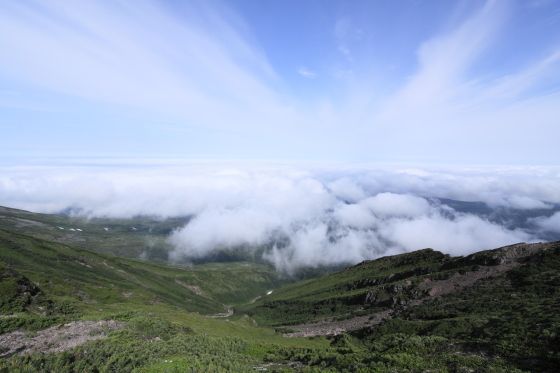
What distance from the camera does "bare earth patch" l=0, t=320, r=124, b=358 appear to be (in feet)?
76.2

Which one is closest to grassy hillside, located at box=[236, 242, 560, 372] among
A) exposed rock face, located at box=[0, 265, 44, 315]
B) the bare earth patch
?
the bare earth patch

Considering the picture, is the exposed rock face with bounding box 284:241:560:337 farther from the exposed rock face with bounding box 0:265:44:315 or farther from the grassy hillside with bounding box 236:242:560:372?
the exposed rock face with bounding box 0:265:44:315

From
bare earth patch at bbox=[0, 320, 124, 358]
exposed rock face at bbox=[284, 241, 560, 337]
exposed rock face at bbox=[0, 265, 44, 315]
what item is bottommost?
exposed rock face at bbox=[284, 241, 560, 337]

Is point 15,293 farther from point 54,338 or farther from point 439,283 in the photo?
point 439,283

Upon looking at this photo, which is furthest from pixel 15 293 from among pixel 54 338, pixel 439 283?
pixel 439 283

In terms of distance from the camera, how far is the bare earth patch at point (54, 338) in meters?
23.2

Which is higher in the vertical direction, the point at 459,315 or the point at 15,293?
the point at 15,293

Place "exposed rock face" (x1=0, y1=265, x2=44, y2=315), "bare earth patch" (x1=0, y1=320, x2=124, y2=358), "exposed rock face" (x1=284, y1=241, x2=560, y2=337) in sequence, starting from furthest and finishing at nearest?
"exposed rock face" (x1=284, y1=241, x2=560, y2=337), "exposed rock face" (x1=0, y1=265, x2=44, y2=315), "bare earth patch" (x1=0, y1=320, x2=124, y2=358)

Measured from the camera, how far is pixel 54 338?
87.5ft

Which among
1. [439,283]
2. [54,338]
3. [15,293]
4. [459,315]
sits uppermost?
[54,338]

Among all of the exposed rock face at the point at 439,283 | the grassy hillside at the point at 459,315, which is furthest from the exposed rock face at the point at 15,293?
the exposed rock face at the point at 439,283

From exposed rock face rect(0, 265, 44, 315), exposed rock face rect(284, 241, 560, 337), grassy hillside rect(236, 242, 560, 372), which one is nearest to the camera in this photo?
grassy hillside rect(236, 242, 560, 372)

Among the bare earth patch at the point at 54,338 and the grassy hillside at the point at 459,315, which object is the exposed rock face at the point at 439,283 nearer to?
the grassy hillside at the point at 459,315

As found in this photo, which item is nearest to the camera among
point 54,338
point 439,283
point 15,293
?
point 54,338
